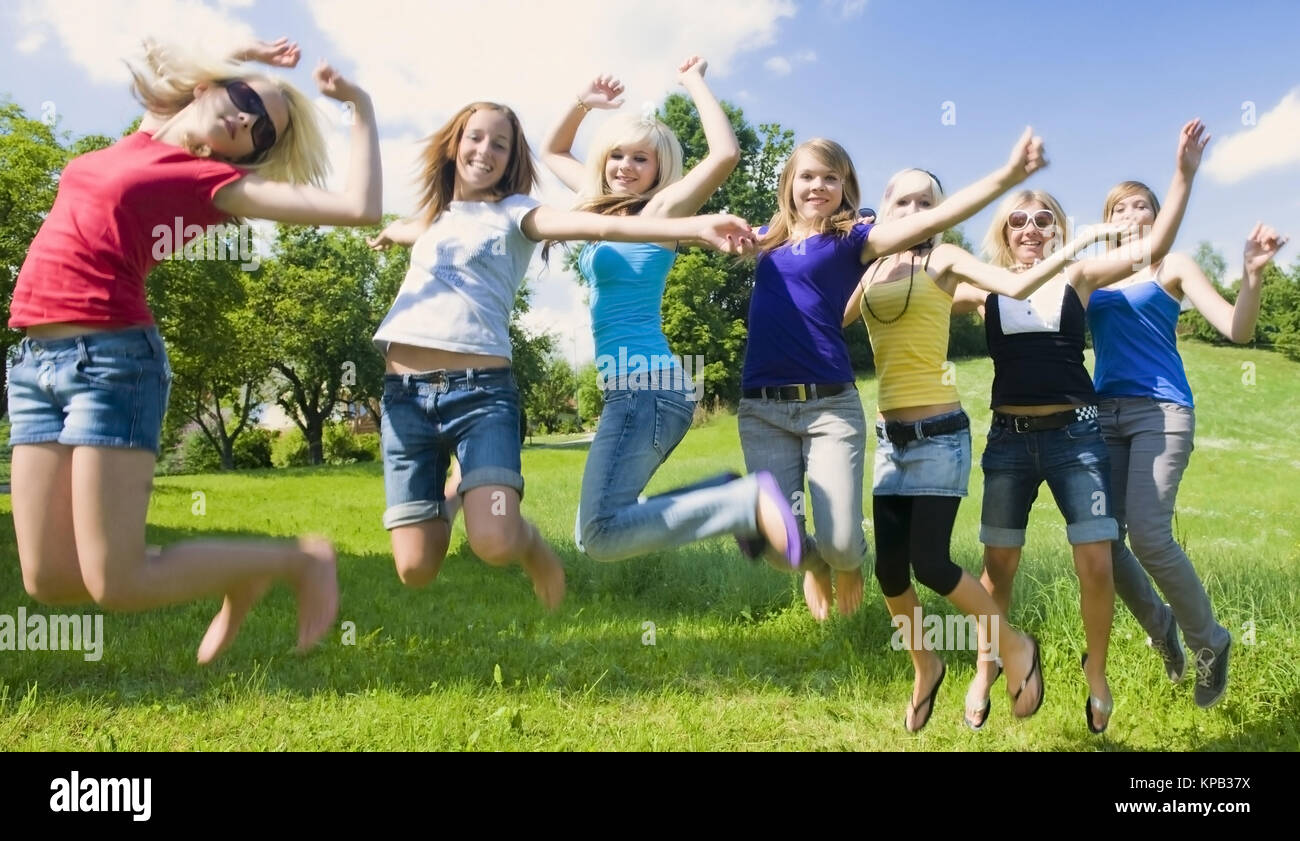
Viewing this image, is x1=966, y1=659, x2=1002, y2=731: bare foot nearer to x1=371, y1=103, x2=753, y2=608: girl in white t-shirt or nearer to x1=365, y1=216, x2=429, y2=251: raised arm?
x1=371, y1=103, x2=753, y2=608: girl in white t-shirt

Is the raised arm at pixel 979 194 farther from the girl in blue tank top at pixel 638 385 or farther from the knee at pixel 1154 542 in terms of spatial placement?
the knee at pixel 1154 542

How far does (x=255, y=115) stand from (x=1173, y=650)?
4.95 m

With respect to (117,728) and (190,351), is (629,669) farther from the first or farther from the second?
(190,351)

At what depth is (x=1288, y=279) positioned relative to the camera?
24391mm

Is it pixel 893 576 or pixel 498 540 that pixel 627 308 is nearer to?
pixel 498 540

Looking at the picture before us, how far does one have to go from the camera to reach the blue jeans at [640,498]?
158 inches

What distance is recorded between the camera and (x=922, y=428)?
4250 mm

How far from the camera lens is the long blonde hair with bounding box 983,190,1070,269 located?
178 inches

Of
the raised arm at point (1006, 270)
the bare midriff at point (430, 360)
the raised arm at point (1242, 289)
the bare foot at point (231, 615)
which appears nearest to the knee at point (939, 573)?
the raised arm at point (1006, 270)

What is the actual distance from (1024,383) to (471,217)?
2540mm

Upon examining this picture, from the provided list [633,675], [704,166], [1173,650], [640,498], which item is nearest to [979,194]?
[704,166]

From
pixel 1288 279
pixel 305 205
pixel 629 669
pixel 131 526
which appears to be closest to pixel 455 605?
pixel 629 669

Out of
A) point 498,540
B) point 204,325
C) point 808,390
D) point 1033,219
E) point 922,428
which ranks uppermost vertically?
point 204,325

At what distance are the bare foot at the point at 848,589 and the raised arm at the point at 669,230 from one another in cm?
204
